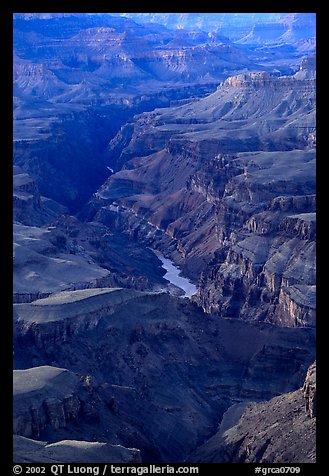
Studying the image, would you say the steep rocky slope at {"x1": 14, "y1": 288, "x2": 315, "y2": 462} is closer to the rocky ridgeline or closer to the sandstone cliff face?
the rocky ridgeline

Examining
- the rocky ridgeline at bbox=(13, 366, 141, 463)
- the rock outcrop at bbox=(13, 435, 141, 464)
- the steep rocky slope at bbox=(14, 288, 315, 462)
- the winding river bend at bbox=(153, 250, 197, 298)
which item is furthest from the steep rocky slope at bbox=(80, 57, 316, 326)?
the rock outcrop at bbox=(13, 435, 141, 464)

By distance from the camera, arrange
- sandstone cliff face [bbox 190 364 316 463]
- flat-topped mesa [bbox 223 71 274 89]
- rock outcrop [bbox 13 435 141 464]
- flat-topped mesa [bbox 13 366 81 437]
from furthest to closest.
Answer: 1. flat-topped mesa [bbox 223 71 274 89]
2. flat-topped mesa [bbox 13 366 81 437]
3. sandstone cliff face [bbox 190 364 316 463]
4. rock outcrop [bbox 13 435 141 464]

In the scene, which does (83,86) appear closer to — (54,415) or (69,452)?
(54,415)

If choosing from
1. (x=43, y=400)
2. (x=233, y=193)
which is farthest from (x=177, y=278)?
(x=43, y=400)

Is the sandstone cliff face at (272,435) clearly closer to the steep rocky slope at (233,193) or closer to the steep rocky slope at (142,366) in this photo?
the steep rocky slope at (142,366)
